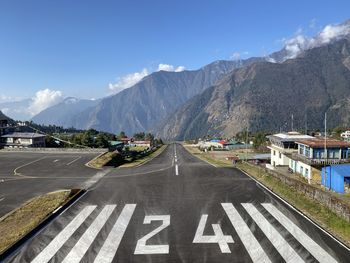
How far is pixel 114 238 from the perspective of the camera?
19188 millimetres

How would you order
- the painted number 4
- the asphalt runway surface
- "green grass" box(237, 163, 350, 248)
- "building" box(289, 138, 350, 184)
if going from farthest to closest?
"building" box(289, 138, 350, 184), the asphalt runway surface, "green grass" box(237, 163, 350, 248), the painted number 4

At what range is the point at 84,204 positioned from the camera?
26797 millimetres

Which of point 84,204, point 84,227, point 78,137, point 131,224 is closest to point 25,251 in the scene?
point 84,227

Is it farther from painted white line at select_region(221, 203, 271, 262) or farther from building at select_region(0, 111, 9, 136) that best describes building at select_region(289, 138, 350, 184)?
building at select_region(0, 111, 9, 136)

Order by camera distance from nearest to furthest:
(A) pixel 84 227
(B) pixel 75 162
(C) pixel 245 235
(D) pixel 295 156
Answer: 1. (C) pixel 245 235
2. (A) pixel 84 227
3. (B) pixel 75 162
4. (D) pixel 295 156

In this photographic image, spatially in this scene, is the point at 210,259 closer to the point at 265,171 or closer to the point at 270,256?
the point at 270,256

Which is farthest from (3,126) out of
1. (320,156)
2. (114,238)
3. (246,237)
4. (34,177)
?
(246,237)

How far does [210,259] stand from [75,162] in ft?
154

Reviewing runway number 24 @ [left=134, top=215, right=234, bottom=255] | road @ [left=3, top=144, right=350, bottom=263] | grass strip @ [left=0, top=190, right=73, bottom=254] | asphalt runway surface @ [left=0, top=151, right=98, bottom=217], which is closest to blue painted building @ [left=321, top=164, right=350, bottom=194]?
road @ [left=3, top=144, right=350, bottom=263]

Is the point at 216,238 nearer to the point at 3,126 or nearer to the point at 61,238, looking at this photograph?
the point at 61,238

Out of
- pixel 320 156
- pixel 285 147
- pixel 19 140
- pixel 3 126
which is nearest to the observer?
pixel 320 156

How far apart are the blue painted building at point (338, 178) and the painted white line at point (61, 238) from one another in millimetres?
33301

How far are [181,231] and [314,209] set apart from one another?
33.2 feet

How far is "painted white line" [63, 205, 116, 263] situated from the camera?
16.7 meters
